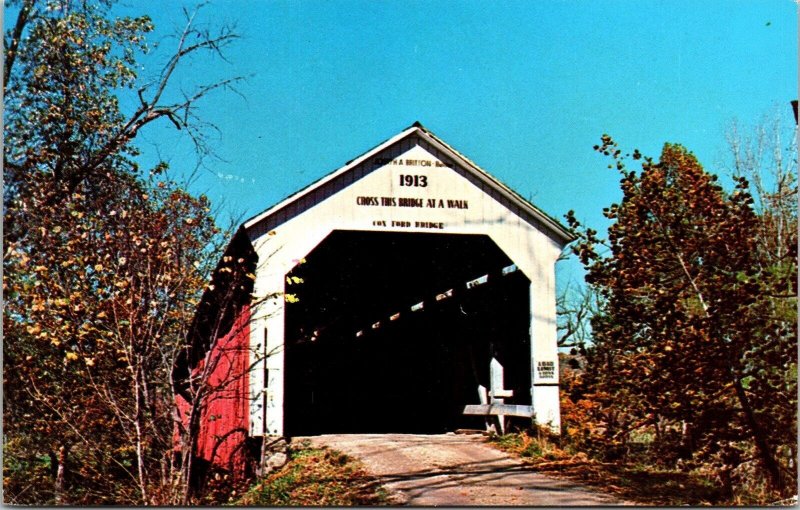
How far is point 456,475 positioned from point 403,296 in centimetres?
806

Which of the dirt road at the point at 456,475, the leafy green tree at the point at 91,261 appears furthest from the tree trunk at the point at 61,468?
the dirt road at the point at 456,475

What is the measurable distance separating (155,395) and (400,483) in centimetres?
300

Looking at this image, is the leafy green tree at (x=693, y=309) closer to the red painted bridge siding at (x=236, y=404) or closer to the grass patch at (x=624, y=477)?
the grass patch at (x=624, y=477)

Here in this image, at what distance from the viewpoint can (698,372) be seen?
10.5 meters

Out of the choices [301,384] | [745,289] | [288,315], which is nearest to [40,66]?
[288,315]

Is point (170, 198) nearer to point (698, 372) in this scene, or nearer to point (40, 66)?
point (40, 66)

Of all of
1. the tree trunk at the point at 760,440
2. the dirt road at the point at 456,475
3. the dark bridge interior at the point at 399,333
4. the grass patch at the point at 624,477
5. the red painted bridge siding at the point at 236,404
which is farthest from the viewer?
the dark bridge interior at the point at 399,333

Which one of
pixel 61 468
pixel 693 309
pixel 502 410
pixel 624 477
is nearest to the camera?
pixel 624 477

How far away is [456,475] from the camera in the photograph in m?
9.88

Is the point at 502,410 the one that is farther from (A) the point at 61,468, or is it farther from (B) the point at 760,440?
(A) the point at 61,468

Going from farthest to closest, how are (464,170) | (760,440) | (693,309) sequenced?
(464,170) → (693,309) → (760,440)

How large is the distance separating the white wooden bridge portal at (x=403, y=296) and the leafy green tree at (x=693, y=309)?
1.34 metres

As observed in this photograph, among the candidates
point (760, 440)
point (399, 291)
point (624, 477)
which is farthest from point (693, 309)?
point (399, 291)

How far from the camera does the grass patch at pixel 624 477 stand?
27.7ft
